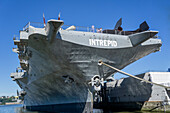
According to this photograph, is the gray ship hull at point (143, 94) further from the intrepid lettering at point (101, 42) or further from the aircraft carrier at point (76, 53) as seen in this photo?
the intrepid lettering at point (101, 42)

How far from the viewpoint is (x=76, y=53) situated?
420 inches

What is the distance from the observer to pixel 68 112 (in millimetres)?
12883

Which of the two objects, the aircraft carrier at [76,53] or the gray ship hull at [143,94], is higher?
the aircraft carrier at [76,53]

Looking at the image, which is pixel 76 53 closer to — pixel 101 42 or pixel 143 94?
pixel 101 42

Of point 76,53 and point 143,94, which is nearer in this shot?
point 76,53

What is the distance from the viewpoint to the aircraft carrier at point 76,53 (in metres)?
9.88

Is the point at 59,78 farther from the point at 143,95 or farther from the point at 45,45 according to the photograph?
the point at 143,95

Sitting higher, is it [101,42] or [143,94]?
[101,42]

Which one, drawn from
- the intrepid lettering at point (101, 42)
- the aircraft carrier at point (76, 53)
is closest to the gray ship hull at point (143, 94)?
the aircraft carrier at point (76, 53)

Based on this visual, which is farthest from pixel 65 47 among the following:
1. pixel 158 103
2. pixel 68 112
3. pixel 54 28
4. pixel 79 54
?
pixel 158 103

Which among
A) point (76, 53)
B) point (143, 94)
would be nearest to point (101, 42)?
point (76, 53)

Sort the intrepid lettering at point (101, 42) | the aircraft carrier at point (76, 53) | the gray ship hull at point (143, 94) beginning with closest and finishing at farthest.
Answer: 1. the aircraft carrier at point (76, 53)
2. the intrepid lettering at point (101, 42)
3. the gray ship hull at point (143, 94)

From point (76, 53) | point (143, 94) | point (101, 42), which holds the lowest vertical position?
point (143, 94)

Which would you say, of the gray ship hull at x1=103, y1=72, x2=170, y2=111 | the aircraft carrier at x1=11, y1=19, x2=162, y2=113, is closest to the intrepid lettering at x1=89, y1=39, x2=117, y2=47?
the aircraft carrier at x1=11, y1=19, x2=162, y2=113
